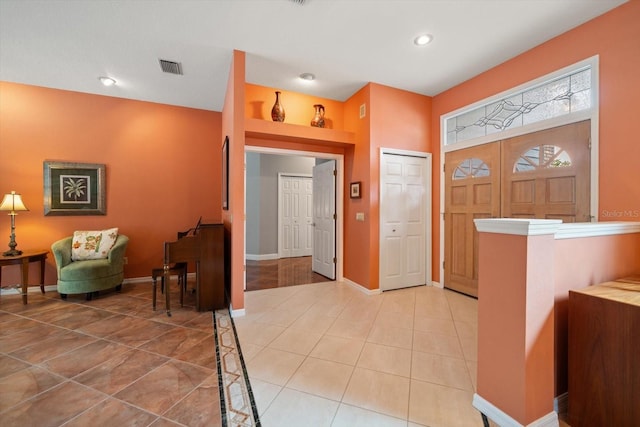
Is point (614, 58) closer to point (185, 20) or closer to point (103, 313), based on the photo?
point (185, 20)

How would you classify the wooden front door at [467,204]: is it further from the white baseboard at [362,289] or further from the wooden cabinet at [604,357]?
the wooden cabinet at [604,357]

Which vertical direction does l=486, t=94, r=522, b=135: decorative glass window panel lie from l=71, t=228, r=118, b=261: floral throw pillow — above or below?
above

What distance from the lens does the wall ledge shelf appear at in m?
3.46

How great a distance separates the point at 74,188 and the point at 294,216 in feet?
13.6

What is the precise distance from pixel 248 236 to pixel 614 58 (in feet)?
20.8

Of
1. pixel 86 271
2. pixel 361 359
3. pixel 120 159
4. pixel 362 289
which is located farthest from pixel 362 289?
pixel 120 159

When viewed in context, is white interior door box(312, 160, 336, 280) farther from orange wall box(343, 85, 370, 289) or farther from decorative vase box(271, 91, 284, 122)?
decorative vase box(271, 91, 284, 122)

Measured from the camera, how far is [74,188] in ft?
13.0

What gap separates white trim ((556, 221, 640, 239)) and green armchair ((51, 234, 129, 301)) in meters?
4.77

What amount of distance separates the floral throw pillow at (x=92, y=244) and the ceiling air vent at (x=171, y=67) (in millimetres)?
2459

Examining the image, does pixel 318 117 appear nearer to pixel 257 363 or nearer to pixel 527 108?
pixel 527 108

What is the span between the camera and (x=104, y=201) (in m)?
4.12

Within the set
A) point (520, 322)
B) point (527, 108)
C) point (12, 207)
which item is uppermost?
point (527, 108)

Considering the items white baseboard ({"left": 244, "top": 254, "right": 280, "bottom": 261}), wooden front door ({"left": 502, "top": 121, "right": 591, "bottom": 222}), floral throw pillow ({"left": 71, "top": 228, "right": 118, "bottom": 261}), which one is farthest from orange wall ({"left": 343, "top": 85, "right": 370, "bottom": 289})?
floral throw pillow ({"left": 71, "top": 228, "right": 118, "bottom": 261})
